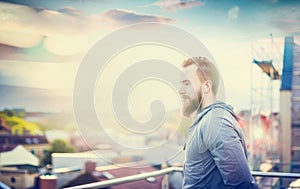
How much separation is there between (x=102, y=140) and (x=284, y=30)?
1.19 metres

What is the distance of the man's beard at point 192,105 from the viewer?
2112 millimetres

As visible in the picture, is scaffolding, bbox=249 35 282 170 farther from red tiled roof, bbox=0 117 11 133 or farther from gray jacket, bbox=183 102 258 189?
red tiled roof, bbox=0 117 11 133

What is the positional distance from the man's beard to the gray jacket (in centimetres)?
8

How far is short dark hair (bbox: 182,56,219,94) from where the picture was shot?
210 centimetres

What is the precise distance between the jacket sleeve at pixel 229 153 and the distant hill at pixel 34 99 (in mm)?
919

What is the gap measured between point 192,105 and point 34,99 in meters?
0.91

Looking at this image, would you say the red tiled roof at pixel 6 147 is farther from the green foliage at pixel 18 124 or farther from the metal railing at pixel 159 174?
the metal railing at pixel 159 174

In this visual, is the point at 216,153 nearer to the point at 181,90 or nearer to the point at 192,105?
the point at 192,105

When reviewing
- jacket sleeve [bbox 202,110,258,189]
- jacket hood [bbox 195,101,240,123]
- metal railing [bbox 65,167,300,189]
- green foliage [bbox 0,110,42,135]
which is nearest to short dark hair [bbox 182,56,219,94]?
jacket hood [bbox 195,101,240,123]

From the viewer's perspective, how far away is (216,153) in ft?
6.23

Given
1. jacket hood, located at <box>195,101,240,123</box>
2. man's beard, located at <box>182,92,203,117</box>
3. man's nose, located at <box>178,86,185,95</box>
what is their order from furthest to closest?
1. man's nose, located at <box>178,86,185,95</box>
2. man's beard, located at <box>182,92,203,117</box>
3. jacket hood, located at <box>195,101,240,123</box>

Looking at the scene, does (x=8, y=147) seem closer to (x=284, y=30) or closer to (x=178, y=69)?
(x=178, y=69)

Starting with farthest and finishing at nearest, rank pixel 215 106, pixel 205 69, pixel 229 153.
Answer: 1. pixel 205 69
2. pixel 215 106
3. pixel 229 153

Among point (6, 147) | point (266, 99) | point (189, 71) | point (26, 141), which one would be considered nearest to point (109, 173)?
point (26, 141)
